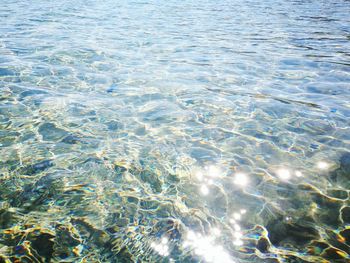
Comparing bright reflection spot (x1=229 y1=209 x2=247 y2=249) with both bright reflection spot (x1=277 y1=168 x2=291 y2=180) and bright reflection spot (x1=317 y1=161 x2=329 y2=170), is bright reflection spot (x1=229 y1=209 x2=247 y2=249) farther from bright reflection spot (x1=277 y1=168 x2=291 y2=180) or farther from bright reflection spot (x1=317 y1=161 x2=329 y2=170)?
bright reflection spot (x1=317 y1=161 x2=329 y2=170)

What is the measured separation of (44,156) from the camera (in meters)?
4.00

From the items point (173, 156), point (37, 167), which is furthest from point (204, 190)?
point (37, 167)

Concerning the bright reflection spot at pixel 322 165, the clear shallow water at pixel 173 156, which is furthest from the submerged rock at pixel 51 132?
the bright reflection spot at pixel 322 165

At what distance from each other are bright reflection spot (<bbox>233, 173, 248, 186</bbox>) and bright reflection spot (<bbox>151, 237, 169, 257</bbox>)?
1.36m

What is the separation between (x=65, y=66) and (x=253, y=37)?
818 cm

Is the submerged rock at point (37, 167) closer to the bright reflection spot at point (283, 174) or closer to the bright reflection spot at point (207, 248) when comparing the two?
the bright reflection spot at point (207, 248)

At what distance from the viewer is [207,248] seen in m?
2.71

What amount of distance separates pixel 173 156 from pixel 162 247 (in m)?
1.66

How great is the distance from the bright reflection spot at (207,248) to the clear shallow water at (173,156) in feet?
0.03

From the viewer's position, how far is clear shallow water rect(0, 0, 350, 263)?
2.77 m

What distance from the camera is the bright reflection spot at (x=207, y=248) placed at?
2.61m

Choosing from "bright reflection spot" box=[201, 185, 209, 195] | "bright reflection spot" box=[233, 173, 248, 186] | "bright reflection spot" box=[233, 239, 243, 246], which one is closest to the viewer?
"bright reflection spot" box=[233, 239, 243, 246]

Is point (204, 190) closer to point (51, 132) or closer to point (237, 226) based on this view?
point (237, 226)

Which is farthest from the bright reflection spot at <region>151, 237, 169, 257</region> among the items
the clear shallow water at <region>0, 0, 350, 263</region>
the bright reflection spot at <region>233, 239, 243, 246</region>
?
the bright reflection spot at <region>233, 239, 243, 246</region>
